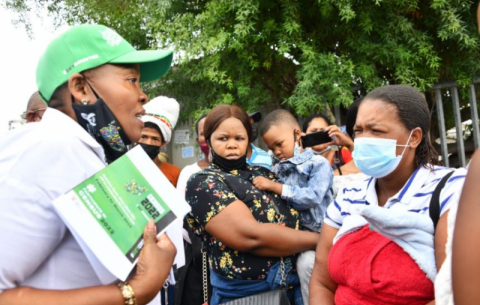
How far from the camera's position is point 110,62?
5.02ft

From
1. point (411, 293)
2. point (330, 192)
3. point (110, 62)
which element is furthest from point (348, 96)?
point (110, 62)

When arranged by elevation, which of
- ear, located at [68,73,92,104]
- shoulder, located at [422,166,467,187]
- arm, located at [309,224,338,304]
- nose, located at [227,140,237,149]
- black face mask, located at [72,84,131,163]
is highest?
ear, located at [68,73,92,104]

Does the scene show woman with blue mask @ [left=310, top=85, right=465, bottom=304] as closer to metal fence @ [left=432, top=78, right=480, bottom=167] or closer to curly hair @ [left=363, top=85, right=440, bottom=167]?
curly hair @ [left=363, top=85, right=440, bottom=167]

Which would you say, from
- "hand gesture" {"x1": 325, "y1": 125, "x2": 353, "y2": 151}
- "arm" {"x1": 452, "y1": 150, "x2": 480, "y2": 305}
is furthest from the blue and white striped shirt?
"hand gesture" {"x1": 325, "y1": 125, "x2": 353, "y2": 151}

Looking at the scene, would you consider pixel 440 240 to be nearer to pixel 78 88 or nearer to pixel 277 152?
pixel 78 88

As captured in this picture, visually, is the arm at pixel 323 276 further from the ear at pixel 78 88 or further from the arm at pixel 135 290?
the ear at pixel 78 88

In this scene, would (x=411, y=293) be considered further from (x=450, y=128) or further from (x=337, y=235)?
(x=450, y=128)

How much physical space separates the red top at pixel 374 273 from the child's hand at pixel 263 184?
2.32 ft

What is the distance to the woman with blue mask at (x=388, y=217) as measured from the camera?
1.75 meters

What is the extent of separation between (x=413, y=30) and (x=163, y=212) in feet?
17.1

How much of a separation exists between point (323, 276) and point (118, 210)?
→ 4.36 ft

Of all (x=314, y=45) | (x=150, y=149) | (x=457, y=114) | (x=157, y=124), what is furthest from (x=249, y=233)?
(x=457, y=114)

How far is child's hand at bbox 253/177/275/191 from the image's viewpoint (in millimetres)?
2678

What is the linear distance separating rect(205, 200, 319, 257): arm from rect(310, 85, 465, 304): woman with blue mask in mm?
252
